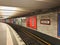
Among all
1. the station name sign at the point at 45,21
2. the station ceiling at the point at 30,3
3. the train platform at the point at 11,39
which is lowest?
the train platform at the point at 11,39

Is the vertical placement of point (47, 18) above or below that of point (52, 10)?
below

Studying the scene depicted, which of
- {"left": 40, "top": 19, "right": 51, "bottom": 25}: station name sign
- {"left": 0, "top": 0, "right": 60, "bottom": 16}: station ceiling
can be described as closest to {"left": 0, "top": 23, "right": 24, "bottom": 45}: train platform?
{"left": 0, "top": 0, "right": 60, "bottom": 16}: station ceiling

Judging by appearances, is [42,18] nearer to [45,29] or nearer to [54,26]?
[45,29]

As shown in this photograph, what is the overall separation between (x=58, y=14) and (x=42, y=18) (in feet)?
7.28

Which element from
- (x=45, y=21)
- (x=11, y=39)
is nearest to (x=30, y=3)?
(x=11, y=39)

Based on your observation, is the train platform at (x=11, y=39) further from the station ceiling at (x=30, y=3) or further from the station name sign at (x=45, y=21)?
the station name sign at (x=45, y=21)

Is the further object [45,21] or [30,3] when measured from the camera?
[45,21]

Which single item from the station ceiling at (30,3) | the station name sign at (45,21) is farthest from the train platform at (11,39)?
the station name sign at (45,21)

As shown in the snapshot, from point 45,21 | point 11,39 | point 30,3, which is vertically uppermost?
point 30,3

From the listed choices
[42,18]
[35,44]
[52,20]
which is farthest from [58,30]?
[42,18]

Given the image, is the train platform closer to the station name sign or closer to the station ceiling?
the station ceiling

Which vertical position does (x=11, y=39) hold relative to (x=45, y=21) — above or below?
below

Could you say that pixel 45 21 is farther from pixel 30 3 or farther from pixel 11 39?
pixel 11 39

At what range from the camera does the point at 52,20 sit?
638 cm
